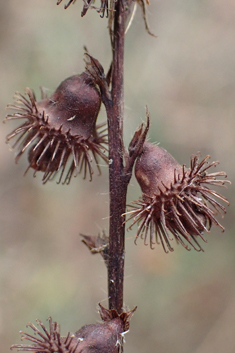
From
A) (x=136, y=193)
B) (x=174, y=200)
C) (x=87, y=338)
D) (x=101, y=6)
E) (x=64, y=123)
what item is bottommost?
(x=87, y=338)

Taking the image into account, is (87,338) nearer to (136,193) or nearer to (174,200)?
(174,200)

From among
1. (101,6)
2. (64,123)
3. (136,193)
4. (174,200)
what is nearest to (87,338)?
(174,200)

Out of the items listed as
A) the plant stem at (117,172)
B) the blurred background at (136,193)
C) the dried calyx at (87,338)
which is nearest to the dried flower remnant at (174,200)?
the plant stem at (117,172)

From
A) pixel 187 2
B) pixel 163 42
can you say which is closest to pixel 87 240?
pixel 163 42

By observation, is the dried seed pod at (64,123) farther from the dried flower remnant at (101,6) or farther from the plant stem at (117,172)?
the dried flower remnant at (101,6)

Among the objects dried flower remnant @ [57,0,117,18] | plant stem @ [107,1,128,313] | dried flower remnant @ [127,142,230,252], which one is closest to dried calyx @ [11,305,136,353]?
plant stem @ [107,1,128,313]

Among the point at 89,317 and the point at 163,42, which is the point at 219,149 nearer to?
the point at 163,42

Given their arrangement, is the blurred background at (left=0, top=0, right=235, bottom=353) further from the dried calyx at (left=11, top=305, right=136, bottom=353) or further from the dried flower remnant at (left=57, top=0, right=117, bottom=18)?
the dried flower remnant at (left=57, top=0, right=117, bottom=18)
